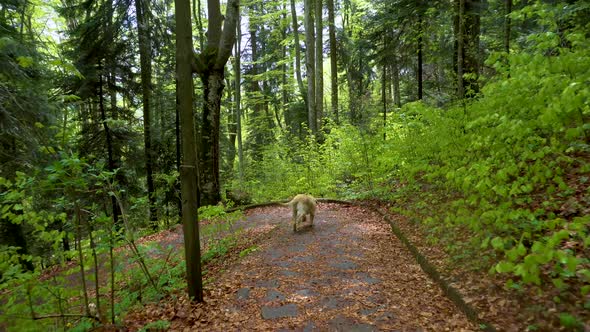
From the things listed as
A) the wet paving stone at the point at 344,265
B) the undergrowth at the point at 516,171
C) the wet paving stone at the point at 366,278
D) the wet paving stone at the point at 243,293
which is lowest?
the wet paving stone at the point at 243,293

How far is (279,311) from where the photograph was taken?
4.31m

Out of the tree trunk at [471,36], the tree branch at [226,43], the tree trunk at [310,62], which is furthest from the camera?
the tree trunk at [310,62]

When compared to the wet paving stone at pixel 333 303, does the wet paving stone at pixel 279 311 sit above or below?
below

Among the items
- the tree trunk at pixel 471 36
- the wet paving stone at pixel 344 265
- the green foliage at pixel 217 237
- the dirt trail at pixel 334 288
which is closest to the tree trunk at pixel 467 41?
the tree trunk at pixel 471 36

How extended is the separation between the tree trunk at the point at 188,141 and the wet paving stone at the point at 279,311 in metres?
0.90

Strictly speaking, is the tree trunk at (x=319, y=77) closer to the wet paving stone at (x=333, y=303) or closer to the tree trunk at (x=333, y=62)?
the tree trunk at (x=333, y=62)

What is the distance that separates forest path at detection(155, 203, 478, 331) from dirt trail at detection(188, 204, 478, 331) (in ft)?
0.03

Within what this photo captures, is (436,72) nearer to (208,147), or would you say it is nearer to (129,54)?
(208,147)

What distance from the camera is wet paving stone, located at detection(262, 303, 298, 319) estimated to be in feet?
13.8

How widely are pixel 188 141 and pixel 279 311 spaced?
93.7 inches

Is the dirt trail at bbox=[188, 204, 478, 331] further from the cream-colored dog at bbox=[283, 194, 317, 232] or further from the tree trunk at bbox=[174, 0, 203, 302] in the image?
the tree trunk at bbox=[174, 0, 203, 302]

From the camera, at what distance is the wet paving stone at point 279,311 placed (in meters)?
4.20

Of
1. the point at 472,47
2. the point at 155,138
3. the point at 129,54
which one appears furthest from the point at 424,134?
the point at 129,54

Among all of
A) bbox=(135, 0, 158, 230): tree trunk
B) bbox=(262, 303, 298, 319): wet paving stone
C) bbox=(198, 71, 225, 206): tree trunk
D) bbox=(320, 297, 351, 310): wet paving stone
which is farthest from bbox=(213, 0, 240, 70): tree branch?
bbox=(320, 297, 351, 310): wet paving stone
